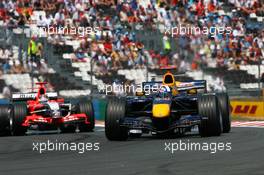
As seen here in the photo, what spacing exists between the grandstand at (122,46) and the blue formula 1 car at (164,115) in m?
10.4

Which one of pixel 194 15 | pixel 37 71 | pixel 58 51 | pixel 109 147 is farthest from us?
pixel 194 15

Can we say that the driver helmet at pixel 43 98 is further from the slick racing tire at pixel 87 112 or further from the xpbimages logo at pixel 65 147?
the xpbimages logo at pixel 65 147

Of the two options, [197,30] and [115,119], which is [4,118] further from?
[197,30]

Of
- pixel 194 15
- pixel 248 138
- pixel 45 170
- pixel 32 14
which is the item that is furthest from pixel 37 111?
pixel 194 15

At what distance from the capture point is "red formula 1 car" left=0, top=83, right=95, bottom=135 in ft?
62.6

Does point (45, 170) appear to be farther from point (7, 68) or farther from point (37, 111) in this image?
point (7, 68)

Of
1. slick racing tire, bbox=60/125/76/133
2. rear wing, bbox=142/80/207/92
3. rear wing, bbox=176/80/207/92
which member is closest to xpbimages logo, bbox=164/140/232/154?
rear wing, bbox=142/80/207/92

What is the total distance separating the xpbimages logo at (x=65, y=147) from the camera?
13524mm

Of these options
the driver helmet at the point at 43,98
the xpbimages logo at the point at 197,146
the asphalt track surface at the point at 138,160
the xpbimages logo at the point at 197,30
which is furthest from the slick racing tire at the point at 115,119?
the xpbimages logo at the point at 197,30

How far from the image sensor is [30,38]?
2794 cm

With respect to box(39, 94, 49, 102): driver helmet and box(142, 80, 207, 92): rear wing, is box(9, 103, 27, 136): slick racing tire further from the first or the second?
box(142, 80, 207, 92): rear wing

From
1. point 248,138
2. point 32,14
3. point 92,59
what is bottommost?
point 248,138

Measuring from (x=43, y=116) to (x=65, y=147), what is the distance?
18.2 ft

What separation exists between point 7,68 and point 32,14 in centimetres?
410
